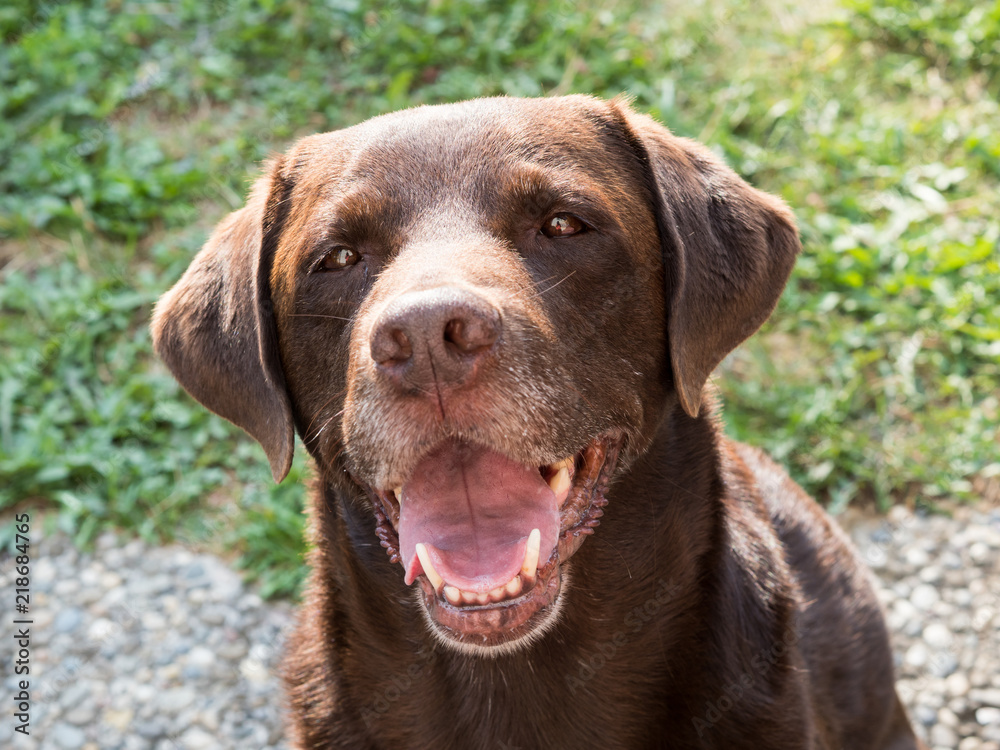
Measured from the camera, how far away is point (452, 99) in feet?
21.2

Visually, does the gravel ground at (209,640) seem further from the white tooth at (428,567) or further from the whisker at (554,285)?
the whisker at (554,285)

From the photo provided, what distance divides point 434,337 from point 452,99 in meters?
4.57

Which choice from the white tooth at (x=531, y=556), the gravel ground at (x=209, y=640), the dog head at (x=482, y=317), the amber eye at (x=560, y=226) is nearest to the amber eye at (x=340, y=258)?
the dog head at (x=482, y=317)

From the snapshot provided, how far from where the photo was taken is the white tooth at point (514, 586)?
2.54m

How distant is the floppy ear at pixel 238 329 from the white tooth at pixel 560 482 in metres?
Result: 0.82

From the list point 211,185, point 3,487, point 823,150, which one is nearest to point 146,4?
point 211,185

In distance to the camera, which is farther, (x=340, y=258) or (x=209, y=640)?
(x=209, y=640)

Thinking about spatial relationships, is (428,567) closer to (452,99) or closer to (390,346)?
(390,346)

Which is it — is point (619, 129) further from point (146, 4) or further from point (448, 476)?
point (146, 4)

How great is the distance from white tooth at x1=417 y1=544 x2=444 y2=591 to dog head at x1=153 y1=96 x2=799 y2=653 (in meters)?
0.02

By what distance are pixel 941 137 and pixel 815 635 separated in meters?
3.90

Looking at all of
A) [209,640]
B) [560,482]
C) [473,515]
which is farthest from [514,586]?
[209,640]

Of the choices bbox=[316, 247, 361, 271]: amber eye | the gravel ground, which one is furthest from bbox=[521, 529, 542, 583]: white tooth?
the gravel ground

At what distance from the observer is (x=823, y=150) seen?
20.1 feet
